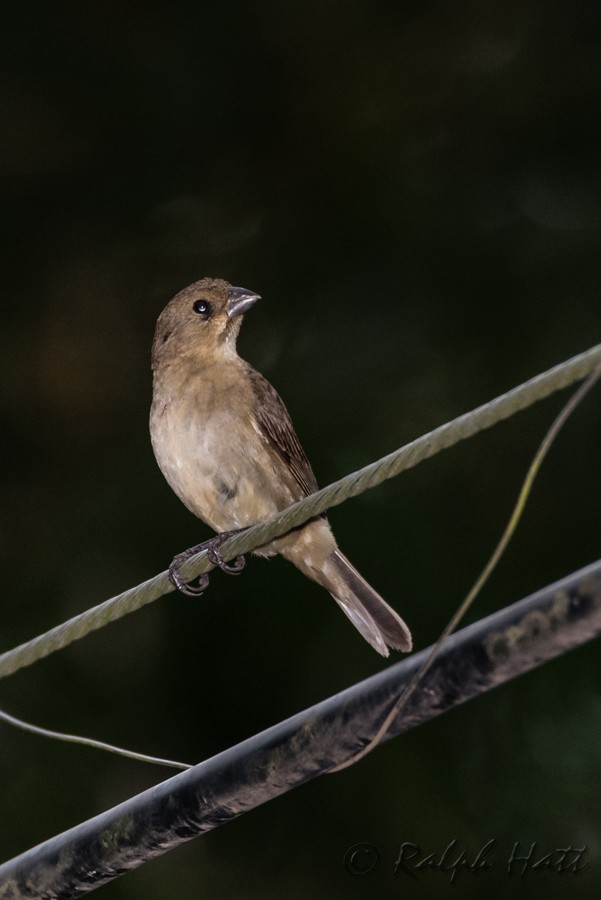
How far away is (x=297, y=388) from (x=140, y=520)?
1.25 m

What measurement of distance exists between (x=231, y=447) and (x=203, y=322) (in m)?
0.77

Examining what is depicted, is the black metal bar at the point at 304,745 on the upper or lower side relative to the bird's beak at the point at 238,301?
lower

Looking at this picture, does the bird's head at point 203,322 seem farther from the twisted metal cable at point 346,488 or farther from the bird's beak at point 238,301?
the twisted metal cable at point 346,488

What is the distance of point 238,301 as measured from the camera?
6.21m

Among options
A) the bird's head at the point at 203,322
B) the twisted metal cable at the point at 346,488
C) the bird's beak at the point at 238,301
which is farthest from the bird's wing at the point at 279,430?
the twisted metal cable at the point at 346,488

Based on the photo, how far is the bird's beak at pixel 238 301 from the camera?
6184 millimetres

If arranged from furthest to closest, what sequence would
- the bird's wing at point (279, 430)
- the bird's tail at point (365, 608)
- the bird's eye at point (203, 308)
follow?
1. the bird's eye at point (203, 308)
2. the bird's wing at point (279, 430)
3. the bird's tail at point (365, 608)

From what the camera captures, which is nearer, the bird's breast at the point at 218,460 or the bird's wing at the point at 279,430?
the bird's breast at the point at 218,460

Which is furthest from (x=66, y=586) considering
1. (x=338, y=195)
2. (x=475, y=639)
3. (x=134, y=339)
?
(x=475, y=639)

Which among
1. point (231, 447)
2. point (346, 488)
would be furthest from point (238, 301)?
point (346, 488)

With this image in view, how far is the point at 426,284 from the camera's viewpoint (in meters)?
8.66

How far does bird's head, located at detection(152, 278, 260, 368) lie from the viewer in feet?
19.8

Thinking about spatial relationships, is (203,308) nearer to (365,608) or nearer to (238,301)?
(238,301)

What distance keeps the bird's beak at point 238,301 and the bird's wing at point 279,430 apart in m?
0.33
